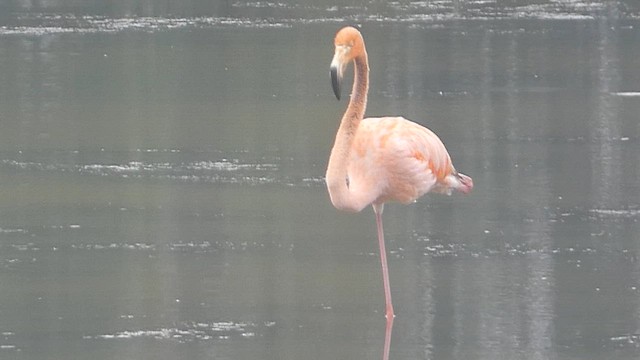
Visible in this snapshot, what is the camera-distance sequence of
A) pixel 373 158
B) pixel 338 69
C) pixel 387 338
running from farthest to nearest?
1. pixel 373 158
2. pixel 338 69
3. pixel 387 338

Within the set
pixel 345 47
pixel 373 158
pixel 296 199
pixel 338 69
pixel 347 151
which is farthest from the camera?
pixel 296 199

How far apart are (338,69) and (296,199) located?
289cm

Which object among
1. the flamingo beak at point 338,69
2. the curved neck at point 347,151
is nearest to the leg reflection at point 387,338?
the curved neck at point 347,151

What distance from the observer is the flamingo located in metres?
7.27

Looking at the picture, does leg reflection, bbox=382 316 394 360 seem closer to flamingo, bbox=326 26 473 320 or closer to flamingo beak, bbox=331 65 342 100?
flamingo, bbox=326 26 473 320

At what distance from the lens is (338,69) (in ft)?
23.2

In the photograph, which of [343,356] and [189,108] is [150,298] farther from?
[189,108]

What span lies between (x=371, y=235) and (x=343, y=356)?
250 centimetres

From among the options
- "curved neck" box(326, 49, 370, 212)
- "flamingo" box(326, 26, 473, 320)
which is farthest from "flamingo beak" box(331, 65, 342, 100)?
"curved neck" box(326, 49, 370, 212)

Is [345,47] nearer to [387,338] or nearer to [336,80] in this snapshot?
[336,80]

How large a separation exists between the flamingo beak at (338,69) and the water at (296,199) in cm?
115

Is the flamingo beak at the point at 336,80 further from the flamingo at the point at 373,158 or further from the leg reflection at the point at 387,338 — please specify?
the leg reflection at the point at 387,338

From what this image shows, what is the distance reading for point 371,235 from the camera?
9.09 meters

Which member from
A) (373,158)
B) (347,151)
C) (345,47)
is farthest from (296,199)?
(345,47)
